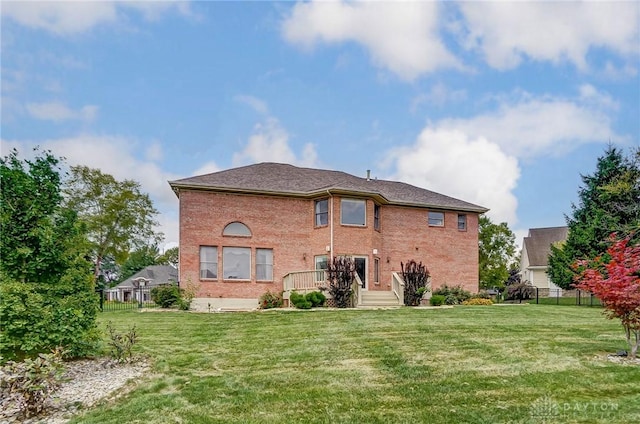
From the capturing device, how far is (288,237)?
19641 mm

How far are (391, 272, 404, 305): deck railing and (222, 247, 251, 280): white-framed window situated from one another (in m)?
6.83

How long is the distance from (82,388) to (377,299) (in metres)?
13.7

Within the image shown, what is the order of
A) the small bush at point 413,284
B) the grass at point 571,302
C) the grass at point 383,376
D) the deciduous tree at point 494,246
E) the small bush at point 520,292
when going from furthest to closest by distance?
the deciduous tree at point 494,246 → the small bush at point 520,292 → the grass at point 571,302 → the small bush at point 413,284 → the grass at point 383,376

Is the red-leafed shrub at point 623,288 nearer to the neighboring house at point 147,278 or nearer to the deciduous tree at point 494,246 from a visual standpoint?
the deciduous tree at point 494,246

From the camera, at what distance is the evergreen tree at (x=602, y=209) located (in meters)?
22.5

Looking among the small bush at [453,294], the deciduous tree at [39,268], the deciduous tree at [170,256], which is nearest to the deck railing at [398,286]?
the small bush at [453,294]

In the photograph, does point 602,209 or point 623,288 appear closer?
point 623,288

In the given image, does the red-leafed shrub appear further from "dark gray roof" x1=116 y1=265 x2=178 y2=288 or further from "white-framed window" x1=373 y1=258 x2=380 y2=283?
"dark gray roof" x1=116 y1=265 x2=178 y2=288

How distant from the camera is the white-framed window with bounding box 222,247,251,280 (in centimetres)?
1873

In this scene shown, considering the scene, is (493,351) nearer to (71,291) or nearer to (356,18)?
(71,291)

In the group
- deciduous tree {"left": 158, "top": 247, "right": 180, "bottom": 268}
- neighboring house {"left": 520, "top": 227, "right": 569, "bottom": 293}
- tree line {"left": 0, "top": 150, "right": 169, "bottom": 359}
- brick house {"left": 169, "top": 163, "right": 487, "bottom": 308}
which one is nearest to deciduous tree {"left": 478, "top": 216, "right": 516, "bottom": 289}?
neighboring house {"left": 520, "top": 227, "right": 569, "bottom": 293}

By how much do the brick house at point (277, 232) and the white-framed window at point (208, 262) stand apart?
44 millimetres

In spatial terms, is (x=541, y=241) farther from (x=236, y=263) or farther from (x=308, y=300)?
(x=236, y=263)

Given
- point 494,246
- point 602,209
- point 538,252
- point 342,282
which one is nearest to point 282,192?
point 342,282
